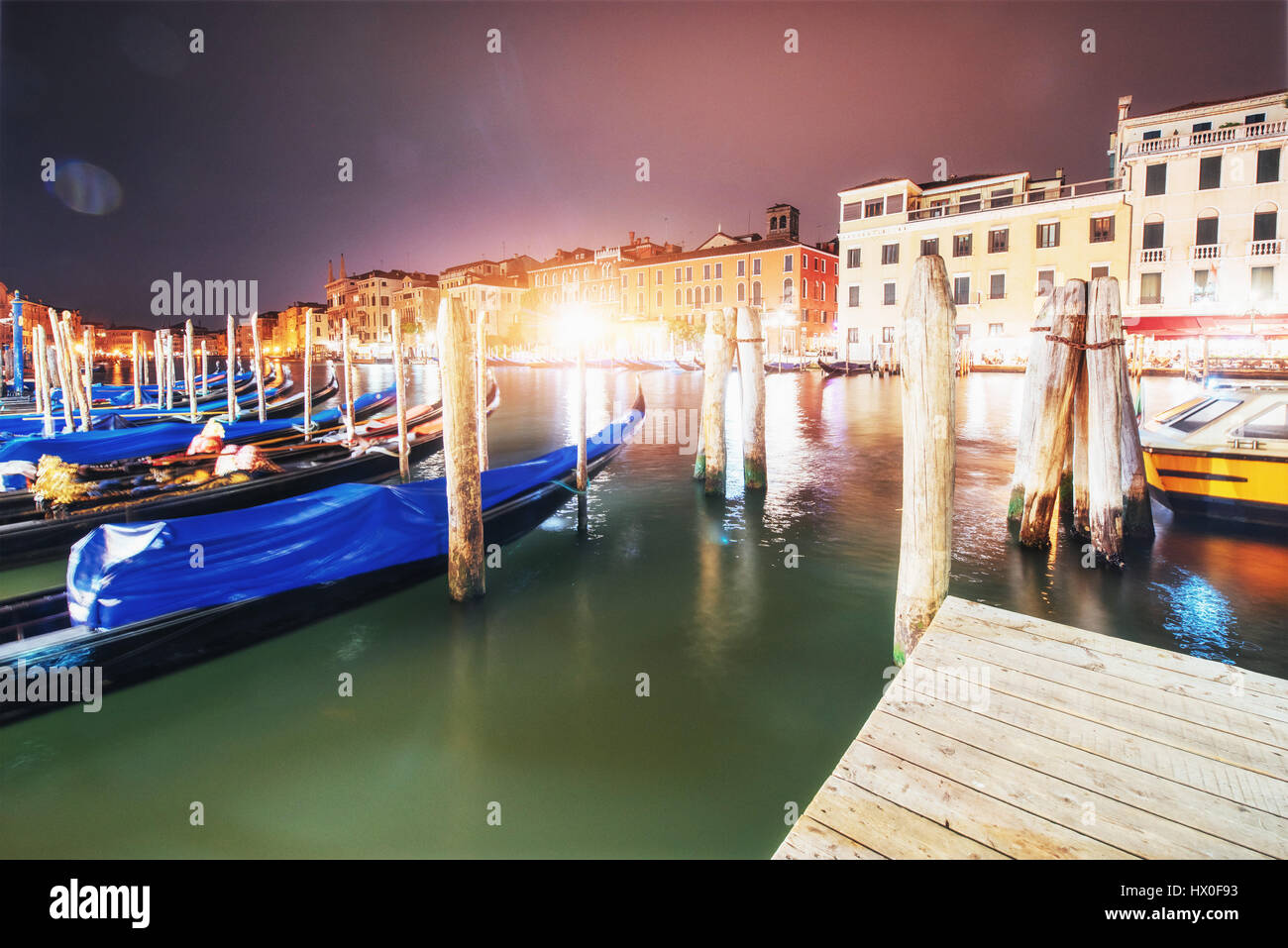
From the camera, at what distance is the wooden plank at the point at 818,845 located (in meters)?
1.73

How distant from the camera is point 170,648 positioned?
403 cm

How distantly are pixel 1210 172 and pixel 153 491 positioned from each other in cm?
3439

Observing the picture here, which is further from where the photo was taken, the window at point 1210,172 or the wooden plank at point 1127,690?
the window at point 1210,172

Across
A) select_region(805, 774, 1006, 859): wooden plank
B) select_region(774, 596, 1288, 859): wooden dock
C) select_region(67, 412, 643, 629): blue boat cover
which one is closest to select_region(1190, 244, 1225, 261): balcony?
select_region(774, 596, 1288, 859): wooden dock

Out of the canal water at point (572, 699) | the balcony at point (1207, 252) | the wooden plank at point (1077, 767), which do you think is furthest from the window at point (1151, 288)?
the wooden plank at point (1077, 767)

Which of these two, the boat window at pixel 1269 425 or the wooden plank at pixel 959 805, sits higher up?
the boat window at pixel 1269 425

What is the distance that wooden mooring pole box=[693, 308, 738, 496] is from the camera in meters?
8.10

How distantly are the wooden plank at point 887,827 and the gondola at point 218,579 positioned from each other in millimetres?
3880

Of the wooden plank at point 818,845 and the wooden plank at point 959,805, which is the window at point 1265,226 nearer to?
the wooden plank at point 959,805

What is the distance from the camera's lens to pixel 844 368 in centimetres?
3300

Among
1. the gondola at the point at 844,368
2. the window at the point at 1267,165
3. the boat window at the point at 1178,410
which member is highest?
the window at the point at 1267,165

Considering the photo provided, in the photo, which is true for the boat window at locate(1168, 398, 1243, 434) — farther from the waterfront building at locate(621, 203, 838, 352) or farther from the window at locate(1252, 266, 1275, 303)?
the waterfront building at locate(621, 203, 838, 352)
